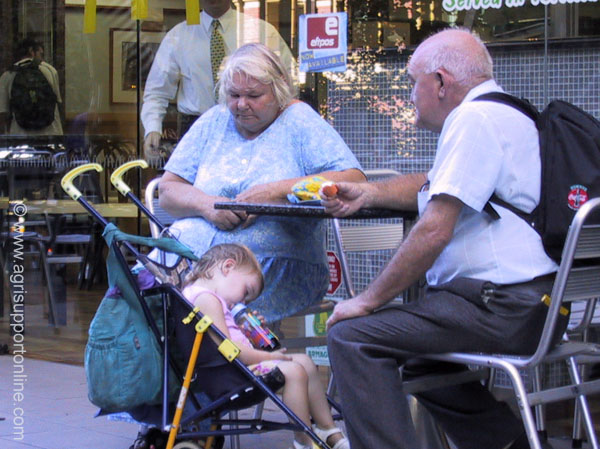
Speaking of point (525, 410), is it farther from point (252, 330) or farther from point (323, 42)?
point (323, 42)

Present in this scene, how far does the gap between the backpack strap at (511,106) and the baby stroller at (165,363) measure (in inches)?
35.6

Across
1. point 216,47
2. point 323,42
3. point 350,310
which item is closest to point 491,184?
point 350,310

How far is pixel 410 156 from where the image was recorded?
545 centimetres

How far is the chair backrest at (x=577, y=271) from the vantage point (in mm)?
2867

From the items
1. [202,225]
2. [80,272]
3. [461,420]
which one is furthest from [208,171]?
[80,272]

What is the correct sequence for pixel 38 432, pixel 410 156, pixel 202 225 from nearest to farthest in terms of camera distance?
pixel 202 225 < pixel 38 432 < pixel 410 156

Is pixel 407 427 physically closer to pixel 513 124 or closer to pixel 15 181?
pixel 513 124

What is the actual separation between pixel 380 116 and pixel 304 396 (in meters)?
2.30

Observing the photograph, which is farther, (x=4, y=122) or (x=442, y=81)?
(x=4, y=122)

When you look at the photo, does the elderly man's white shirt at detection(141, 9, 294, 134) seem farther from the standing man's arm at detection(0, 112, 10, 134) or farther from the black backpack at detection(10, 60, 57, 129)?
the standing man's arm at detection(0, 112, 10, 134)

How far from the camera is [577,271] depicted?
297 centimetres

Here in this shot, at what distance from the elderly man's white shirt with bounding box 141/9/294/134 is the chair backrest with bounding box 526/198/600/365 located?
3233mm

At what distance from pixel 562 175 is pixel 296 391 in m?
1.15

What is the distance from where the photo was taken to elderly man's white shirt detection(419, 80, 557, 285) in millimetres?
3021
